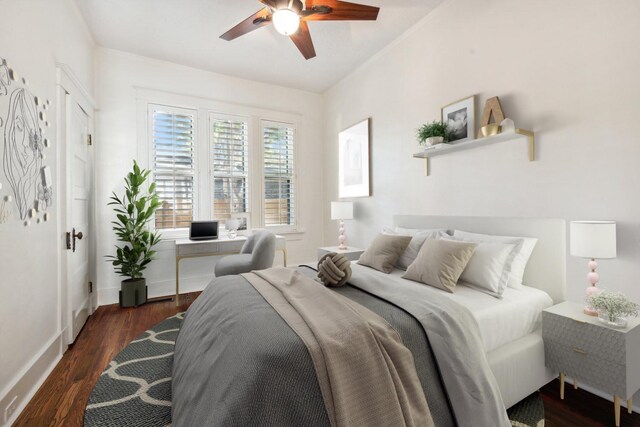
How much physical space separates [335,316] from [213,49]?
3.63 metres

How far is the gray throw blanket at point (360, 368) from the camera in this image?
1.09m

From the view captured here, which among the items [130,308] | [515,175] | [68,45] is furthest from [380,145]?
[130,308]

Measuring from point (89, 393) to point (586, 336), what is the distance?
3.06m

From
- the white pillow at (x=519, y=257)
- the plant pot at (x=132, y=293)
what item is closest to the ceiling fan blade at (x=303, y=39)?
the white pillow at (x=519, y=257)

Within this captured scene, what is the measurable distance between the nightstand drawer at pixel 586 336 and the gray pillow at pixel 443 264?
556 mm

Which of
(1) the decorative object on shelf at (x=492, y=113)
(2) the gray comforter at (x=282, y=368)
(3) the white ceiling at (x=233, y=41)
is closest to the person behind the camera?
(2) the gray comforter at (x=282, y=368)

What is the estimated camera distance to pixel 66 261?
8.49ft

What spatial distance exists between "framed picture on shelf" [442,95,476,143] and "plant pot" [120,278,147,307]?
3798 mm

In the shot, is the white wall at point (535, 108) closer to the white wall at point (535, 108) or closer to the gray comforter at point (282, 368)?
the white wall at point (535, 108)

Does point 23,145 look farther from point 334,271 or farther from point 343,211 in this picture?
point 343,211

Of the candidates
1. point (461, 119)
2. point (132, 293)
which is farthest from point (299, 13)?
point (132, 293)

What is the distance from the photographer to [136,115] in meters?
3.83

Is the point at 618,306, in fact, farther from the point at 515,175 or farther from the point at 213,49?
the point at 213,49

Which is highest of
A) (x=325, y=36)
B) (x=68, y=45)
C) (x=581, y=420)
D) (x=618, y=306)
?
(x=325, y=36)
